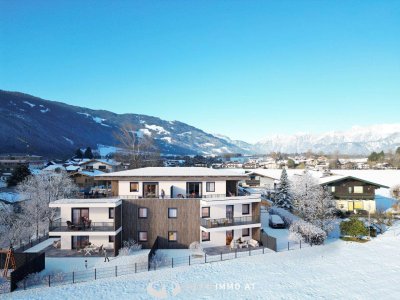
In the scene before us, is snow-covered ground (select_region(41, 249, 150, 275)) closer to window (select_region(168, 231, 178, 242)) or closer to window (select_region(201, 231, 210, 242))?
window (select_region(168, 231, 178, 242))

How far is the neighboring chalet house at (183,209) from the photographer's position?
93.7 ft

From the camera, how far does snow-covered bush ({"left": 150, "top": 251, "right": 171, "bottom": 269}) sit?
24.0 m

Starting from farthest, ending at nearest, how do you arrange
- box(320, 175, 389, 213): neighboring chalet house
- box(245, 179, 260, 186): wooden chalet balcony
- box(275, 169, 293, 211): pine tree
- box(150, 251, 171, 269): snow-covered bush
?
box(245, 179, 260, 186): wooden chalet balcony, box(275, 169, 293, 211): pine tree, box(320, 175, 389, 213): neighboring chalet house, box(150, 251, 171, 269): snow-covered bush

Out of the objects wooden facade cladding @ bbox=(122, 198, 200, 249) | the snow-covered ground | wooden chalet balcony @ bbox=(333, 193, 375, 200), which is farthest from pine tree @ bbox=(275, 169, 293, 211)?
the snow-covered ground

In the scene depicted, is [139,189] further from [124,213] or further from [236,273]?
[236,273]

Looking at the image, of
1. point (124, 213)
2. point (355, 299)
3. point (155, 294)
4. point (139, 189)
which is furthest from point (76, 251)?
point (355, 299)

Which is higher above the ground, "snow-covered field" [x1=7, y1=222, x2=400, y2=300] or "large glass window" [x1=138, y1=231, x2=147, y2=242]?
"large glass window" [x1=138, y1=231, x2=147, y2=242]

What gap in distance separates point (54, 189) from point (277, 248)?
2915cm

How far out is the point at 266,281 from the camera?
21.7 meters

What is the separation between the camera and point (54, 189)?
41031 mm

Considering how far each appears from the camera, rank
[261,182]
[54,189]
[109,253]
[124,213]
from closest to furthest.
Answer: [109,253], [124,213], [54,189], [261,182]

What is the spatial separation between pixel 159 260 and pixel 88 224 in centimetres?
718

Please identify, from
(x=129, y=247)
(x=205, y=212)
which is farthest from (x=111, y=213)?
(x=205, y=212)

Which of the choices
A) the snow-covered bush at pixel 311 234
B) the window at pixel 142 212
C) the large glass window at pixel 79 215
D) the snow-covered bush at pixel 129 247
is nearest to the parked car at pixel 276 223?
the snow-covered bush at pixel 311 234
